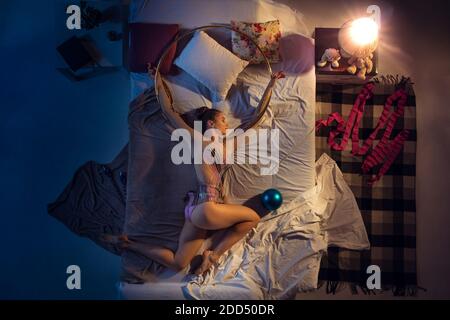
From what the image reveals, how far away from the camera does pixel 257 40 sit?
3.25 metres

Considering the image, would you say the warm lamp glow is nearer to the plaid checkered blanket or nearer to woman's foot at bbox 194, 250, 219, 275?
the plaid checkered blanket

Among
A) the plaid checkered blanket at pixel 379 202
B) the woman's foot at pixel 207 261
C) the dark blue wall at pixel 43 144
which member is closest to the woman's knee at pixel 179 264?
the woman's foot at pixel 207 261

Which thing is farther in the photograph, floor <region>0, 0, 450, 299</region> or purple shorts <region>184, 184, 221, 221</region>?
floor <region>0, 0, 450, 299</region>

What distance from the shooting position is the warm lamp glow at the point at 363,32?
321 cm

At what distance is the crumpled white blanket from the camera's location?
9.89 feet

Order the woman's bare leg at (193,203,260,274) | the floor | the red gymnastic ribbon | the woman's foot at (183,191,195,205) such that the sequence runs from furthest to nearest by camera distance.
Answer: the red gymnastic ribbon → the floor → the woman's foot at (183,191,195,205) → the woman's bare leg at (193,203,260,274)

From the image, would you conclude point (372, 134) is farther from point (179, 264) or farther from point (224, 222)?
point (179, 264)

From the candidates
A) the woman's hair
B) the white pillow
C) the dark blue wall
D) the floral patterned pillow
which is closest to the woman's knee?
the dark blue wall

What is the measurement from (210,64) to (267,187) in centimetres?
106

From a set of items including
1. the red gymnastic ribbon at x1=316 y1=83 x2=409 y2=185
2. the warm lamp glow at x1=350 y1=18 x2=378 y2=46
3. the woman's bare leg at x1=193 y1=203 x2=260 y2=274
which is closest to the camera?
the woman's bare leg at x1=193 y1=203 x2=260 y2=274

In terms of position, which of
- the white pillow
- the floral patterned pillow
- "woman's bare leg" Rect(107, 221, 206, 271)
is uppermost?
the floral patterned pillow

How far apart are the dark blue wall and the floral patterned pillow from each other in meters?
1.03

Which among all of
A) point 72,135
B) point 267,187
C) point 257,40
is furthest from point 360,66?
point 72,135

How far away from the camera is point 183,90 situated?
10.6ft
